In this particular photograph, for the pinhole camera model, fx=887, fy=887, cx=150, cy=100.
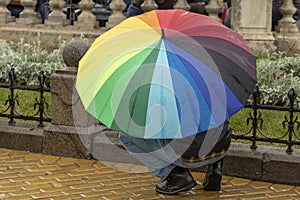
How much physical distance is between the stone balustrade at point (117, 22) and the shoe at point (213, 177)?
14.5 ft

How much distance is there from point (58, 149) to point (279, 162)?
86.5 inches

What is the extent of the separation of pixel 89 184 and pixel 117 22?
16.6 feet

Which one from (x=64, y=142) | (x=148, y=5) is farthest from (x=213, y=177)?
(x=148, y=5)

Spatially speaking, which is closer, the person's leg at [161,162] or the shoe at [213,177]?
the person's leg at [161,162]

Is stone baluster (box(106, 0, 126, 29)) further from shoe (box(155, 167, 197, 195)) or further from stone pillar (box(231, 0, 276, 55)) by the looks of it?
shoe (box(155, 167, 197, 195))

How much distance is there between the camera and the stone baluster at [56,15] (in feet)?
41.9

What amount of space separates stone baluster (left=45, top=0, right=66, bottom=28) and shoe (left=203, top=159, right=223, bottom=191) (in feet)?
19.4

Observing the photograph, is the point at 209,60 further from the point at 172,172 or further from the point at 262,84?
the point at 262,84

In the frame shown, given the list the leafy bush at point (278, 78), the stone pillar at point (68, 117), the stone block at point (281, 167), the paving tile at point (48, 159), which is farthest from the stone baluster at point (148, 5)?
the stone block at point (281, 167)

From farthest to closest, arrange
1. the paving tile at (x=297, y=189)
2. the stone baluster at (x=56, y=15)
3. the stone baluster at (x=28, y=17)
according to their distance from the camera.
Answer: the stone baluster at (x=28, y=17)
the stone baluster at (x=56, y=15)
the paving tile at (x=297, y=189)

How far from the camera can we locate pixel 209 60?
6.47 m

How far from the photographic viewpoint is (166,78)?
250 inches

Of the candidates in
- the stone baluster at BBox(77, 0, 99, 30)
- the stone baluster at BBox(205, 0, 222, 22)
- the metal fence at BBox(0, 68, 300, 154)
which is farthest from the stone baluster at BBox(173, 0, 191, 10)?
the metal fence at BBox(0, 68, 300, 154)

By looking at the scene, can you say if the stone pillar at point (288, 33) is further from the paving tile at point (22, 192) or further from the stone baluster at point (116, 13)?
the paving tile at point (22, 192)
